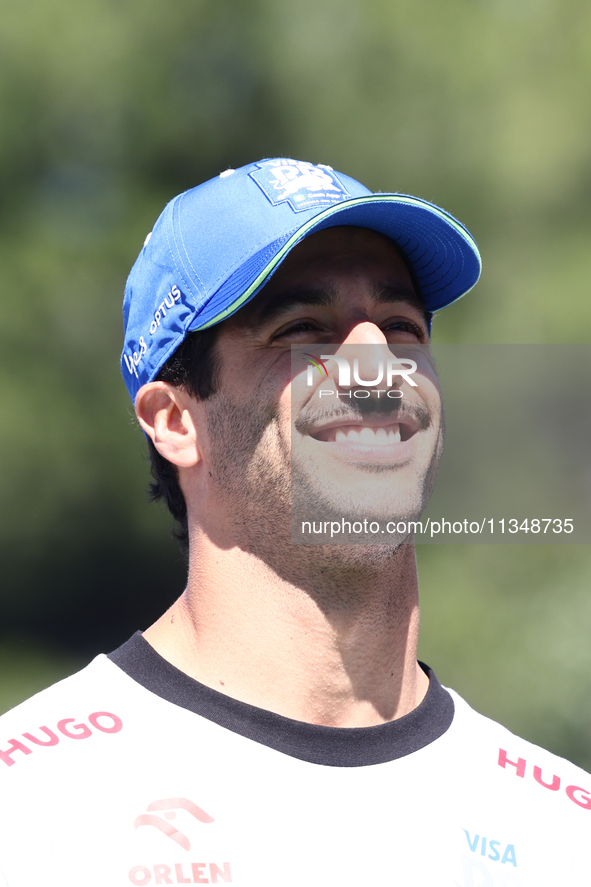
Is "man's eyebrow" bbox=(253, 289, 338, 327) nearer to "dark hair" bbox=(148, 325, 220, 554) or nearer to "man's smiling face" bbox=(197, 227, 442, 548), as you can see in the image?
"man's smiling face" bbox=(197, 227, 442, 548)

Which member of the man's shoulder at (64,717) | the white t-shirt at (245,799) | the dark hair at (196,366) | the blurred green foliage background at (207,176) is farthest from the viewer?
the blurred green foliage background at (207,176)

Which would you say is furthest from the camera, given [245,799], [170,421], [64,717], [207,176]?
[207,176]

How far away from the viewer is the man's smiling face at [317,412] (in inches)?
64.3

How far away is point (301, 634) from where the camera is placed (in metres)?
1.65

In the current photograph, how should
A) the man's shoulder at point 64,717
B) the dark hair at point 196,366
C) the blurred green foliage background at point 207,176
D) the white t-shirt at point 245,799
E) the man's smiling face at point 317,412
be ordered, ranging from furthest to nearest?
1. the blurred green foliage background at point 207,176
2. the dark hair at point 196,366
3. the man's smiling face at point 317,412
4. the man's shoulder at point 64,717
5. the white t-shirt at point 245,799

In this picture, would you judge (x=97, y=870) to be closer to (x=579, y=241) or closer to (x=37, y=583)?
(x=37, y=583)

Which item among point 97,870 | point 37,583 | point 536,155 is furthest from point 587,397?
point 97,870

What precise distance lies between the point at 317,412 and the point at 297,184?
481 millimetres

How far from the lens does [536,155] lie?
658cm

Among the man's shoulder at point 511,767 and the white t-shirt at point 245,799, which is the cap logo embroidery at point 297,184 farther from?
the man's shoulder at point 511,767

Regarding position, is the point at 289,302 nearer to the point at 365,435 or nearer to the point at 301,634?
the point at 365,435

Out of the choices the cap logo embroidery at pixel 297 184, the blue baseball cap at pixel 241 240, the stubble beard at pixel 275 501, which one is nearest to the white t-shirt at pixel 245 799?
the stubble beard at pixel 275 501

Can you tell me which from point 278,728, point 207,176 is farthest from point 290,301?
point 207,176

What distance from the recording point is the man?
1.46 metres
